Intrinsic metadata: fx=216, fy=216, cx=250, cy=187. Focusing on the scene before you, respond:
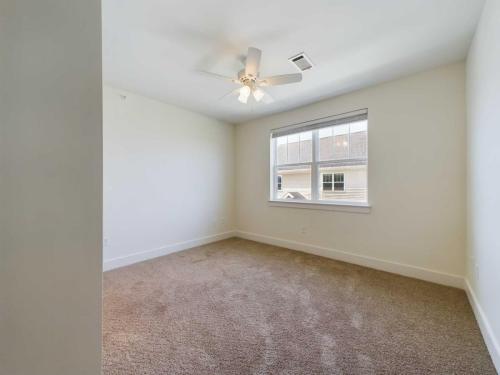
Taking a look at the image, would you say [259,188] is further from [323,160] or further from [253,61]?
[253,61]

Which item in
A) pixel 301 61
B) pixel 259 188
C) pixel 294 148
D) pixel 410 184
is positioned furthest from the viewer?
pixel 259 188

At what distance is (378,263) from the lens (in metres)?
2.88

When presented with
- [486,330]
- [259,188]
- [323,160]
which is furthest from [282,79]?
[486,330]

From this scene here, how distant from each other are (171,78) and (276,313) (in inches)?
113

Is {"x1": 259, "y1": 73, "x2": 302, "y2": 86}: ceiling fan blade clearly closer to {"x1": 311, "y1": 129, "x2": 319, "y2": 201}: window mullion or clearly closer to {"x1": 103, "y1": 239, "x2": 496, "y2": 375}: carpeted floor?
{"x1": 311, "y1": 129, "x2": 319, "y2": 201}: window mullion

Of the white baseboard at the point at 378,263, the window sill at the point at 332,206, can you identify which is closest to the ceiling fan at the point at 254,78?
the window sill at the point at 332,206

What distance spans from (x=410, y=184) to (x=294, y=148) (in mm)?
1837

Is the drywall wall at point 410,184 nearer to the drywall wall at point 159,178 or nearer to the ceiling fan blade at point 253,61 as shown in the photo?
the ceiling fan blade at point 253,61

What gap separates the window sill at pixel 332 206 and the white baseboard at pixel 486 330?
1295 mm

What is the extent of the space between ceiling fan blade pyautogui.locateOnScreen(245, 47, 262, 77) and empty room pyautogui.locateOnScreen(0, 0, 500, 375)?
24 millimetres

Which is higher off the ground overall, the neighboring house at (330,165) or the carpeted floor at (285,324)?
the neighboring house at (330,165)

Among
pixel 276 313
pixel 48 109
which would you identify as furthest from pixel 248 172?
pixel 48 109

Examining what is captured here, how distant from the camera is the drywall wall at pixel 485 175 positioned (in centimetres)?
143

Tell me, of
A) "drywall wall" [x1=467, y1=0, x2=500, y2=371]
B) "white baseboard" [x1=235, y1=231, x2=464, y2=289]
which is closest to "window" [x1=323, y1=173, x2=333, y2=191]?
"white baseboard" [x1=235, y1=231, x2=464, y2=289]
